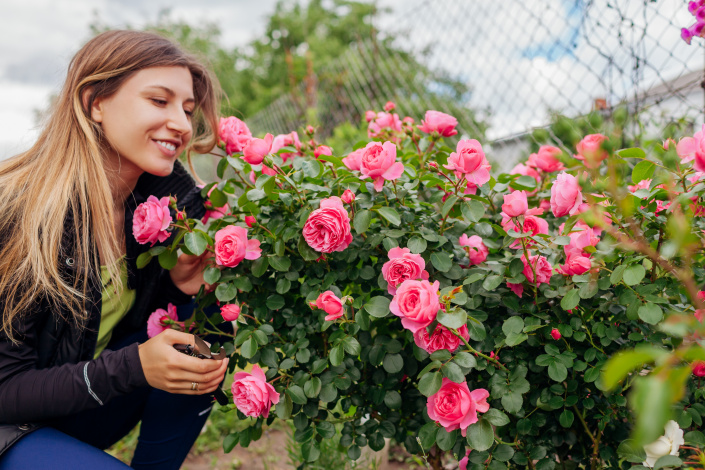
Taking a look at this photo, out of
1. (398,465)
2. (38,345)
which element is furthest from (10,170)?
(398,465)

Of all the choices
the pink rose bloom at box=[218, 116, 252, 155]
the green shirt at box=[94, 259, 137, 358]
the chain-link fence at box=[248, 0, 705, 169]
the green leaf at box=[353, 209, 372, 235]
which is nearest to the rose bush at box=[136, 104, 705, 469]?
the green leaf at box=[353, 209, 372, 235]

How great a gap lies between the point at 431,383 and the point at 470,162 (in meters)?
0.44

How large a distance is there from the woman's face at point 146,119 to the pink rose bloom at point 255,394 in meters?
0.69

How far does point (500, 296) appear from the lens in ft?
3.39

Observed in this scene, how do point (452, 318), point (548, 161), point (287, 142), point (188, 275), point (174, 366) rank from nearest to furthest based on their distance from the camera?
point (452, 318) < point (174, 366) < point (548, 161) < point (287, 142) < point (188, 275)

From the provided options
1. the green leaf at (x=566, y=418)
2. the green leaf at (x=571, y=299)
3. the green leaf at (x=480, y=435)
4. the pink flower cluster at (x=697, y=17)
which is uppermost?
the pink flower cluster at (x=697, y=17)

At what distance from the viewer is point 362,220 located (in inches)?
39.4

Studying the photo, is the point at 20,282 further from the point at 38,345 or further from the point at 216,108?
the point at 216,108

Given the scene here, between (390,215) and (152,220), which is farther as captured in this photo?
(152,220)

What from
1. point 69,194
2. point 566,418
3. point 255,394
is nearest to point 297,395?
point 255,394

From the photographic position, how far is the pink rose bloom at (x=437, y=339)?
902mm

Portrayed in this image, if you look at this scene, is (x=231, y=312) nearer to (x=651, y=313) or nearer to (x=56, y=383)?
(x=56, y=383)

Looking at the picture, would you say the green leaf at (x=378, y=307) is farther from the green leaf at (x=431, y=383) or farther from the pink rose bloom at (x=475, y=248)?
the pink rose bloom at (x=475, y=248)

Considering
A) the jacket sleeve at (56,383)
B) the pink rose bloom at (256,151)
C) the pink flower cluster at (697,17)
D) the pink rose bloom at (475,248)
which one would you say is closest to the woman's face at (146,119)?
the pink rose bloom at (256,151)
